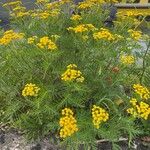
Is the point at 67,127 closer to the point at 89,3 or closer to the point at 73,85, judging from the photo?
the point at 73,85

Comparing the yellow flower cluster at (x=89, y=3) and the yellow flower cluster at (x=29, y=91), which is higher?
the yellow flower cluster at (x=29, y=91)

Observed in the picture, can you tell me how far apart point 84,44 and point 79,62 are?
0.15 m

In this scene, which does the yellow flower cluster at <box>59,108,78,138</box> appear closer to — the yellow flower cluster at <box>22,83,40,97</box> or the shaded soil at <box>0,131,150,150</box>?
the yellow flower cluster at <box>22,83,40,97</box>

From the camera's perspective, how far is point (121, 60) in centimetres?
342

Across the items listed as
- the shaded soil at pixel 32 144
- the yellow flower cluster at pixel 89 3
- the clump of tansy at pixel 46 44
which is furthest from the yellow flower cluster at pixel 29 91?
the yellow flower cluster at pixel 89 3

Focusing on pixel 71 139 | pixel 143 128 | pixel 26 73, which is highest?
pixel 26 73

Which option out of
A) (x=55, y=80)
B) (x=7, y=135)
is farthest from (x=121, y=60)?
(x=7, y=135)

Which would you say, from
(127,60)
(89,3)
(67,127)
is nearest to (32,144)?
(67,127)

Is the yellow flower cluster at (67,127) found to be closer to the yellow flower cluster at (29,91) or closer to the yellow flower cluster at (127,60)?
the yellow flower cluster at (29,91)

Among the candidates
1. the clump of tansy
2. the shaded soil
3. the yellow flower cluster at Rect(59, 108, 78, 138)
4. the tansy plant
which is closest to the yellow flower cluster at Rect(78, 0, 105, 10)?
the tansy plant

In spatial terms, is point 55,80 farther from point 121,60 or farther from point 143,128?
point 143,128

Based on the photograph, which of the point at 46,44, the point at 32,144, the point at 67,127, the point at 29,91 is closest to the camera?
the point at 67,127

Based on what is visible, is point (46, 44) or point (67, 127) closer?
point (67, 127)

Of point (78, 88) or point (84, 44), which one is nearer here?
point (78, 88)
